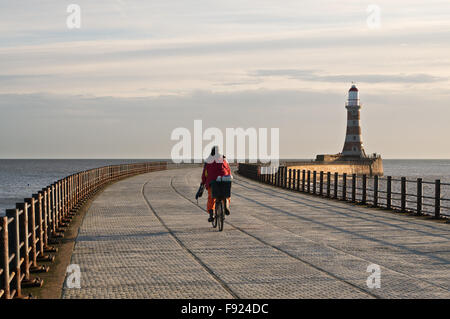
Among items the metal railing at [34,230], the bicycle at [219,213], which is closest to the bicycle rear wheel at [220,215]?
the bicycle at [219,213]

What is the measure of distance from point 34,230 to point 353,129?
356ft

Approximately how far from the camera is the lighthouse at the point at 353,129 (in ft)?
379

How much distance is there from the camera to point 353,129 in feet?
382

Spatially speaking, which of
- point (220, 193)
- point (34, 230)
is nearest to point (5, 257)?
point (34, 230)

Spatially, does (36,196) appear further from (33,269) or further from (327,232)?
(327,232)

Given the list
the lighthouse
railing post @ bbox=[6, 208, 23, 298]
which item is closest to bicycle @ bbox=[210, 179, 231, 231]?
railing post @ bbox=[6, 208, 23, 298]

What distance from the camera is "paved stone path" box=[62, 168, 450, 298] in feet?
29.8

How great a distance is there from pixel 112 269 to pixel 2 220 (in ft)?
10.0

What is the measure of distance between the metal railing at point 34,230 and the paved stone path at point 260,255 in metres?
0.66

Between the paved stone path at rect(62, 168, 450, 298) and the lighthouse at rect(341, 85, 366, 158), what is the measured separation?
9619 cm

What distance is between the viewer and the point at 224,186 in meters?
16.0

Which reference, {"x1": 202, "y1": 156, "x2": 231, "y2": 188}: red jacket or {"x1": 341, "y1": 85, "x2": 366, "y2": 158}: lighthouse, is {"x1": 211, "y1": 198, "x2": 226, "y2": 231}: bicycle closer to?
{"x1": 202, "y1": 156, "x2": 231, "y2": 188}: red jacket

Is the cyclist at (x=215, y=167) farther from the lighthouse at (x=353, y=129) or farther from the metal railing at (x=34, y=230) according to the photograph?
the lighthouse at (x=353, y=129)
